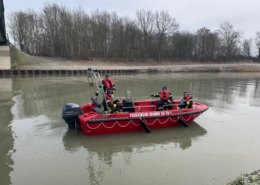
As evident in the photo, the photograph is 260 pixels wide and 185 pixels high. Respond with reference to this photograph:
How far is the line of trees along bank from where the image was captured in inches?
1326

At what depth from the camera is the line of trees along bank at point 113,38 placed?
33688 millimetres

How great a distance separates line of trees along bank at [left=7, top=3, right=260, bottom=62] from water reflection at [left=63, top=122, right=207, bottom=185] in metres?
32.4

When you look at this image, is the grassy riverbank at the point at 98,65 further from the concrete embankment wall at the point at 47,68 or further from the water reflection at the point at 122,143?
the water reflection at the point at 122,143

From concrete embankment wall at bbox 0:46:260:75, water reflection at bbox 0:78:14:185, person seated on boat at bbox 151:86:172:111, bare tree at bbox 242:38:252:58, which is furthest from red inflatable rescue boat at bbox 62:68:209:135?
bare tree at bbox 242:38:252:58

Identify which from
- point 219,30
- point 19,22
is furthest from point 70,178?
point 219,30

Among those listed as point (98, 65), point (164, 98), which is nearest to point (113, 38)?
point (98, 65)

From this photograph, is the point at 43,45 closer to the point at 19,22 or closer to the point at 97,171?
the point at 19,22

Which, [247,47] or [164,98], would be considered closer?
[164,98]

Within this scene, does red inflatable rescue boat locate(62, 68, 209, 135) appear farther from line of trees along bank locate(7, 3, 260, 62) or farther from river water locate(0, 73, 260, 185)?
line of trees along bank locate(7, 3, 260, 62)

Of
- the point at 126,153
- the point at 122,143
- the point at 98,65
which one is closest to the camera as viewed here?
the point at 126,153

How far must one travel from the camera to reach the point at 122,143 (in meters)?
5.34

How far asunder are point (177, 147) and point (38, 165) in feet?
11.5

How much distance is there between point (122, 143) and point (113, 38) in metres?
38.2

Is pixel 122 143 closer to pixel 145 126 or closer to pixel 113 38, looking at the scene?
pixel 145 126
